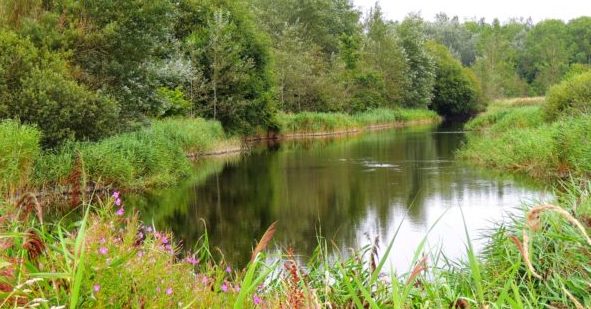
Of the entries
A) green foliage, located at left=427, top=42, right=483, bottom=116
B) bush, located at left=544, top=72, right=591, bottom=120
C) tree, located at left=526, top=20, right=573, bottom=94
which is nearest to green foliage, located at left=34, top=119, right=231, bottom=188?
bush, located at left=544, top=72, right=591, bottom=120

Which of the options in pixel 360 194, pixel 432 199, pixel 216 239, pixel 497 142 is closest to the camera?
pixel 216 239

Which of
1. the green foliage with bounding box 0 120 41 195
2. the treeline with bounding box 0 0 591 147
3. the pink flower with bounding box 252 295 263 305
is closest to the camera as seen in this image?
the pink flower with bounding box 252 295 263 305

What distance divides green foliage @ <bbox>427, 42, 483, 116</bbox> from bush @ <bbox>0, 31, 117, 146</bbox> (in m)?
49.3

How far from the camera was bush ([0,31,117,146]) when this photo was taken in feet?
44.9

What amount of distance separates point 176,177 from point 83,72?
3963mm

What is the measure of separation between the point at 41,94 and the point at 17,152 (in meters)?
2.40

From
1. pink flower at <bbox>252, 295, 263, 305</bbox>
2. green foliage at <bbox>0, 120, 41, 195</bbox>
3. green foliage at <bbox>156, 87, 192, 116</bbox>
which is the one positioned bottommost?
pink flower at <bbox>252, 295, 263, 305</bbox>

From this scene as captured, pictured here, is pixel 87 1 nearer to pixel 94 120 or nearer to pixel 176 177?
pixel 94 120

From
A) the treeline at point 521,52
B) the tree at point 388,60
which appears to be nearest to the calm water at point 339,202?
the tree at point 388,60

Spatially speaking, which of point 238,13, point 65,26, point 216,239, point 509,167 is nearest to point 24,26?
point 65,26

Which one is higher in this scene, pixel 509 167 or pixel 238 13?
pixel 238 13

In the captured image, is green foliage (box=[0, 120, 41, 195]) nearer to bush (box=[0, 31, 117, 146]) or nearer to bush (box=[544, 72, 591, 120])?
bush (box=[0, 31, 117, 146])

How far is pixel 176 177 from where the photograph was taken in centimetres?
1736

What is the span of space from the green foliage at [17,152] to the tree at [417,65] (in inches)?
1793
